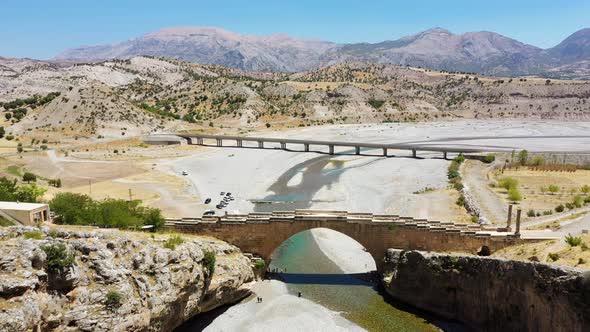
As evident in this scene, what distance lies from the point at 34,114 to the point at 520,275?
418ft

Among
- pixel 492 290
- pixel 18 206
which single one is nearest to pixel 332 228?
pixel 492 290

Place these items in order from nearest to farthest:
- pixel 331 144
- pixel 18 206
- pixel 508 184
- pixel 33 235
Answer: pixel 33 235
pixel 18 206
pixel 508 184
pixel 331 144

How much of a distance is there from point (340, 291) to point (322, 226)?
17.6 ft

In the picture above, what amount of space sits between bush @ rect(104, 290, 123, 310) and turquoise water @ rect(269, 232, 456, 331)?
1605 cm

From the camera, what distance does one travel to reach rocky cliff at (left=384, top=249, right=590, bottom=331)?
23.3 m

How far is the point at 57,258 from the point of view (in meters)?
21.5

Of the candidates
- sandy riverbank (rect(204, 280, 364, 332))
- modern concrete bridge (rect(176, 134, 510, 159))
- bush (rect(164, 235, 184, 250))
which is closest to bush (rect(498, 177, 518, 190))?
modern concrete bridge (rect(176, 134, 510, 159))

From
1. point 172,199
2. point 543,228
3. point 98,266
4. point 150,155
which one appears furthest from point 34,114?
point 543,228

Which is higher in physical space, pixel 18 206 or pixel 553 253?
pixel 18 206

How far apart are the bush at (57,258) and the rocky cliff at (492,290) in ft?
76.1

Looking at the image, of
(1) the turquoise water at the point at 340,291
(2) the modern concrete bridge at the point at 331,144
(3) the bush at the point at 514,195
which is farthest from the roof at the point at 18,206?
(2) the modern concrete bridge at the point at 331,144

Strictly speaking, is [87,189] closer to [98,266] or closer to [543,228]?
[98,266]

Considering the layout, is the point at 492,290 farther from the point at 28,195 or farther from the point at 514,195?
the point at 28,195

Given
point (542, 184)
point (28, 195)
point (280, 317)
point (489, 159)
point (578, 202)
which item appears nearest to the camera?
point (280, 317)
